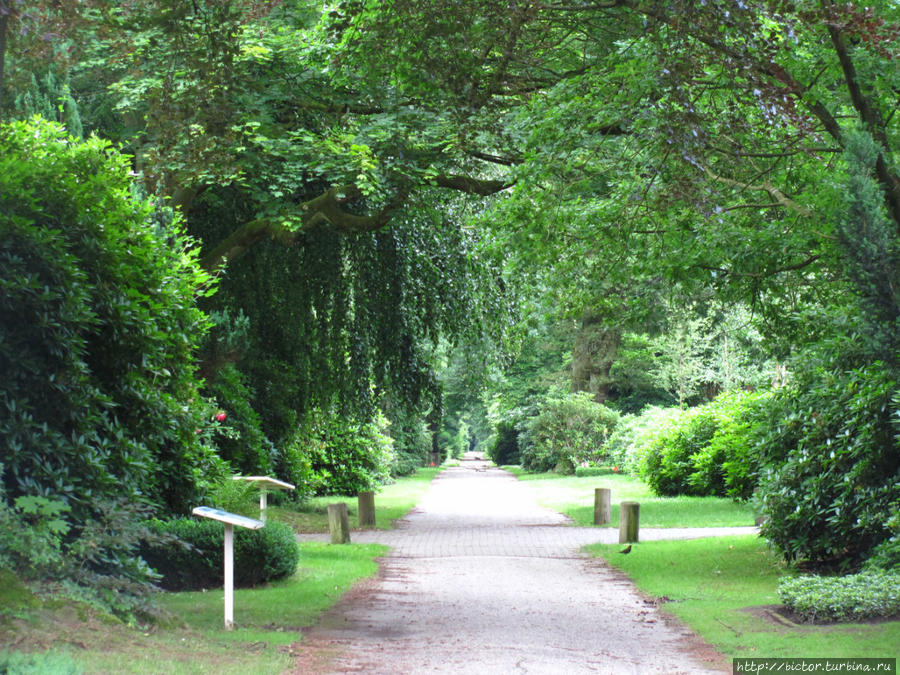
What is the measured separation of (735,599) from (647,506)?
12520 millimetres

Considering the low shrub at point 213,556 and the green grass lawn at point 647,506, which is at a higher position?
the low shrub at point 213,556

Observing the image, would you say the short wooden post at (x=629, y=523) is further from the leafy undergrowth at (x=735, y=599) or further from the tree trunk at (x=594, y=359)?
the tree trunk at (x=594, y=359)

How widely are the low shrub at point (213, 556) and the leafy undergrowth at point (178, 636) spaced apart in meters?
0.30

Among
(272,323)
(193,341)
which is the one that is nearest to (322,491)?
(272,323)

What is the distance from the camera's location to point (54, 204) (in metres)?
8.17

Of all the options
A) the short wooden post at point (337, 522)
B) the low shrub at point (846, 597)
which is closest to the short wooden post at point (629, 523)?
the short wooden post at point (337, 522)

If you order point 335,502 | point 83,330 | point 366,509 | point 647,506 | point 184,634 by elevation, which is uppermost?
point 83,330

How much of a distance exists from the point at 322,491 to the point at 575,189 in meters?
14.4

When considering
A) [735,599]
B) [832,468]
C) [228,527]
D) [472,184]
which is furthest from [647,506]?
[228,527]

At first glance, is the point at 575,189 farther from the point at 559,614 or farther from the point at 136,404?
the point at 136,404

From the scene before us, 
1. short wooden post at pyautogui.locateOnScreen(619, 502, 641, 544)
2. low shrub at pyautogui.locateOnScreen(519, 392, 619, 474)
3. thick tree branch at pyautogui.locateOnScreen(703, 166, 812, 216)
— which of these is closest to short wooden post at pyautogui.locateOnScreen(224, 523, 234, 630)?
thick tree branch at pyautogui.locateOnScreen(703, 166, 812, 216)

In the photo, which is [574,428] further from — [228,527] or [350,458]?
[228,527]

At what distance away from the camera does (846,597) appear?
821 cm

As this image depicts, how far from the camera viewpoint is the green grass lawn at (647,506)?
1888 cm
